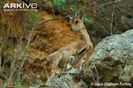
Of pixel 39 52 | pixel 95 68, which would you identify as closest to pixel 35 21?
pixel 95 68

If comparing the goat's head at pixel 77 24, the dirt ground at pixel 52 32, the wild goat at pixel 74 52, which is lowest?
the dirt ground at pixel 52 32

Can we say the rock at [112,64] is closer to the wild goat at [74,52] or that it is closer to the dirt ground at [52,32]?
the wild goat at [74,52]

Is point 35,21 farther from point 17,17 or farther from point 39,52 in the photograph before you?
point 39,52

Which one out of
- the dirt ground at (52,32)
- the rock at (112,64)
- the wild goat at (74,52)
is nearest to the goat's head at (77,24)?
the wild goat at (74,52)

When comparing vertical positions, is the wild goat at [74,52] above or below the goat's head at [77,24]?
below

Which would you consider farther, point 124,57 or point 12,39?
point 12,39

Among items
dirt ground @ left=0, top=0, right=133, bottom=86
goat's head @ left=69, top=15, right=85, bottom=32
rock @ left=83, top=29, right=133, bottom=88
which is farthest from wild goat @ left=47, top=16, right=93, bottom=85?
dirt ground @ left=0, top=0, right=133, bottom=86

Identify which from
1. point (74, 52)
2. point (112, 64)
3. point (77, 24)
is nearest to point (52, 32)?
point (77, 24)

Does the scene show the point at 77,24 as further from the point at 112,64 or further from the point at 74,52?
the point at 112,64
